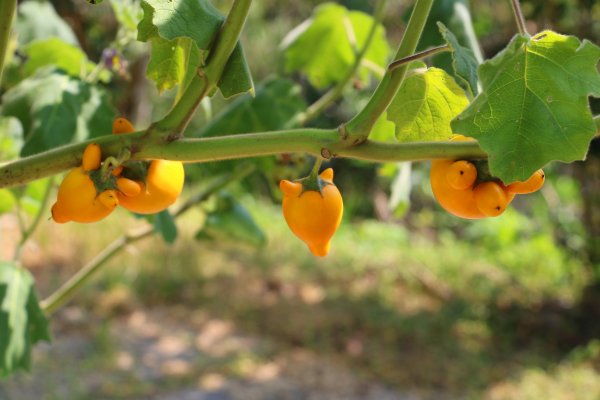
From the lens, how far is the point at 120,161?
50 cm

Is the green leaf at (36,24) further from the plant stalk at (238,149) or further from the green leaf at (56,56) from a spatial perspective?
the plant stalk at (238,149)

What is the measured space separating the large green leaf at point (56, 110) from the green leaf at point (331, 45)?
0.49 meters

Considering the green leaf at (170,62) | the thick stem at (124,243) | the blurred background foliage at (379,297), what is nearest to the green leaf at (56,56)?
the thick stem at (124,243)

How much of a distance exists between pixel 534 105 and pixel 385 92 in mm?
94

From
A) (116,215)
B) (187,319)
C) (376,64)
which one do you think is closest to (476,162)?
(376,64)

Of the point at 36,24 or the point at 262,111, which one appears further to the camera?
the point at 36,24

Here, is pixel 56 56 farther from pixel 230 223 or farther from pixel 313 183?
pixel 313 183

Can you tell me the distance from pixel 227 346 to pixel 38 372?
37.1 inches

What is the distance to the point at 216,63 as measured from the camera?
1.76 feet

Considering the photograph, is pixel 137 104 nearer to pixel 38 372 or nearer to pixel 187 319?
pixel 187 319

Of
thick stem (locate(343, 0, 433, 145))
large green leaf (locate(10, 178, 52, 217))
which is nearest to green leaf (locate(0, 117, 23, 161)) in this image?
large green leaf (locate(10, 178, 52, 217))

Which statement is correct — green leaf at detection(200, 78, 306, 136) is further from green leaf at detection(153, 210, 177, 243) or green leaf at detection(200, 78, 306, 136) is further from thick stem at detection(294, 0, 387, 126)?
green leaf at detection(153, 210, 177, 243)

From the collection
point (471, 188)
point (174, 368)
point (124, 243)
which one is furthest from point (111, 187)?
point (174, 368)

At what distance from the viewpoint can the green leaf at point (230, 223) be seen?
1.33 metres
